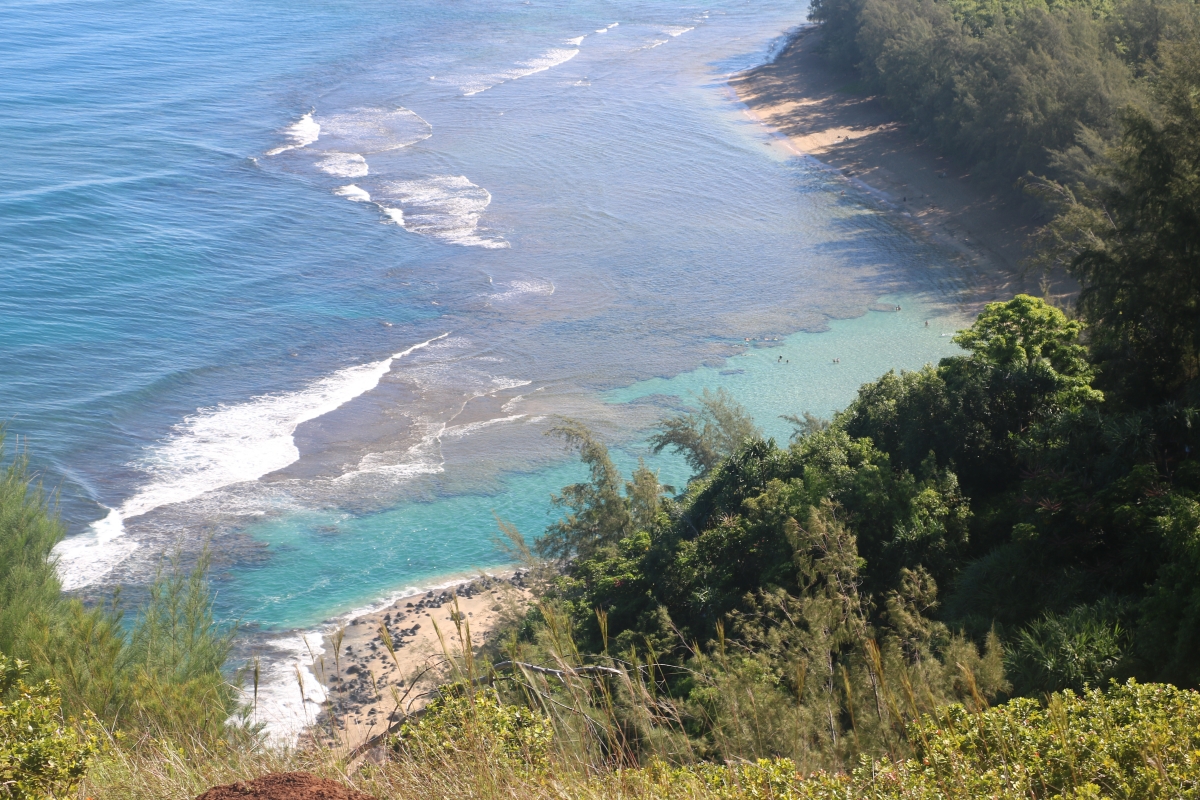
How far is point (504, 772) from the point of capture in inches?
239

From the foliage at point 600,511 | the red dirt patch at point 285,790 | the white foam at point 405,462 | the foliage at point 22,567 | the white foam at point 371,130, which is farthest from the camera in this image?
the white foam at point 371,130

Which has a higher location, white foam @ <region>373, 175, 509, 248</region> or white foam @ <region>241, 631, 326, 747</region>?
white foam @ <region>373, 175, 509, 248</region>

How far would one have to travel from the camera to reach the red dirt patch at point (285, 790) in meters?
5.69

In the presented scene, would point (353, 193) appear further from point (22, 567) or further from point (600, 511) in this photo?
point (22, 567)

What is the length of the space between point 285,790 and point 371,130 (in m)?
58.6

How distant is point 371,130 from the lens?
59375mm

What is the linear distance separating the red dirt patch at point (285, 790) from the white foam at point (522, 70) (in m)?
65.7

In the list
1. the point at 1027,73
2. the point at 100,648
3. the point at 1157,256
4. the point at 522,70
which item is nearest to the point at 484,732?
the point at 100,648

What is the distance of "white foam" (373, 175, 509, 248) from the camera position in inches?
1799

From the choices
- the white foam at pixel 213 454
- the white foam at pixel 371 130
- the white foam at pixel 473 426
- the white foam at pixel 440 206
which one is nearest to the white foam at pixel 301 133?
the white foam at pixel 371 130

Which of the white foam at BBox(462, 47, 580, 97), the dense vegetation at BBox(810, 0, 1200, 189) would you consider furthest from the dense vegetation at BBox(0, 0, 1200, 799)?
the white foam at BBox(462, 47, 580, 97)

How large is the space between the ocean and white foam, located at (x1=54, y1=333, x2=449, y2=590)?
0.12 meters

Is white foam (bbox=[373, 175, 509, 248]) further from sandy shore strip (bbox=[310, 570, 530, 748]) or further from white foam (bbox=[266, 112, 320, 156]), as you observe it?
sandy shore strip (bbox=[310, 570, 530, 748])

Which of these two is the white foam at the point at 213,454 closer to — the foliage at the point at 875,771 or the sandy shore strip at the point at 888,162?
the foliage at the point at 875,771
